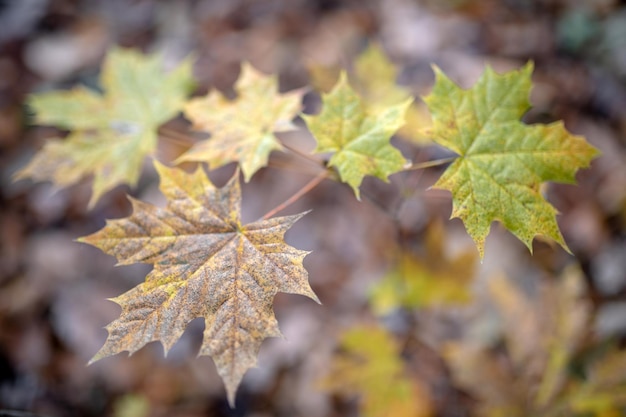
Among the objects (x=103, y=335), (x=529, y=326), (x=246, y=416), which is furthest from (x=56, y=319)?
(x=529, y=326)

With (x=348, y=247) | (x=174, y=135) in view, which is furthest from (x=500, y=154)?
(x=348, y=247)

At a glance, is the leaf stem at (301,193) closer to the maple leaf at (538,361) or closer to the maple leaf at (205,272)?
the maple leaf at (205,272)

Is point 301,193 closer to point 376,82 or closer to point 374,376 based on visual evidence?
point 376,82

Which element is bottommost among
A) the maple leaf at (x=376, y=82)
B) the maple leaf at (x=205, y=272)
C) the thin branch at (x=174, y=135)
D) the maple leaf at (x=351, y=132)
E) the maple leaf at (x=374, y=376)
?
the maple leaf at (x=374, y=376)

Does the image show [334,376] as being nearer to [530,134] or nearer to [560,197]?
[530,134]

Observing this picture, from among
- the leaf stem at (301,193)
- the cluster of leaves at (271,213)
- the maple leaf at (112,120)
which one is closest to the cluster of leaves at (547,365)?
the cluster of leaves at (271,213)

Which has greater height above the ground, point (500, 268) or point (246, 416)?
point (500, 268)
